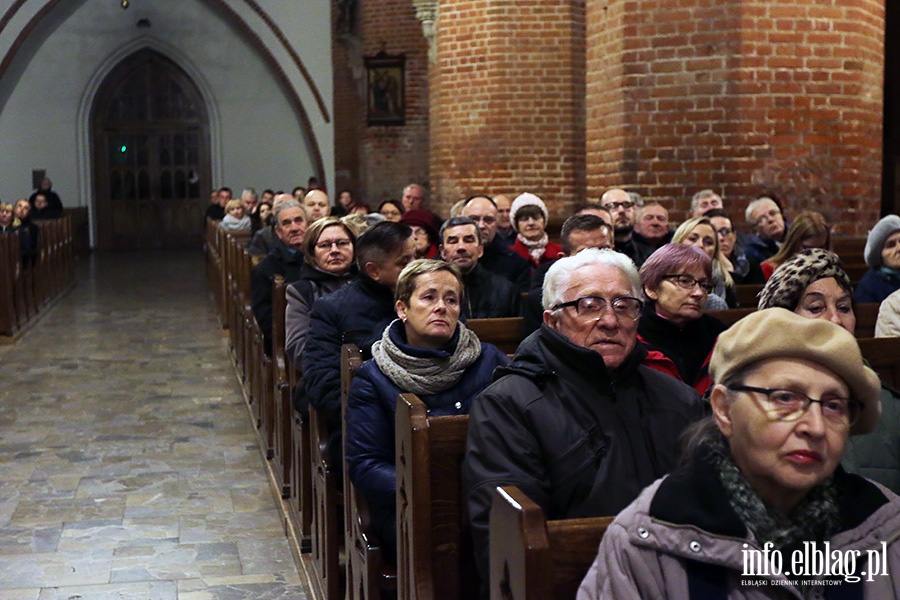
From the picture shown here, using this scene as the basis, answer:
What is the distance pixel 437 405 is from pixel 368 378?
23 cm

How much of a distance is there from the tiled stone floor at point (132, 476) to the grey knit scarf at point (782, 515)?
308 cm

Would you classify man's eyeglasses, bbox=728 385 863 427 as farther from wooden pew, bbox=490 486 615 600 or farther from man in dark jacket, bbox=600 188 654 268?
man in dark jacket, bbox=600 188 654 268

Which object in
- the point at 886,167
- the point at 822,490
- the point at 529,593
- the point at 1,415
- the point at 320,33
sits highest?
the point at 320,33

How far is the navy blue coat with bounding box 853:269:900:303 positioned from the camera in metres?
5.39

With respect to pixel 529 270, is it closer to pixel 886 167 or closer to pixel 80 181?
pixel 886 167

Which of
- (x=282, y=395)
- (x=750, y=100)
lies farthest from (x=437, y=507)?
(x=750, y=100)

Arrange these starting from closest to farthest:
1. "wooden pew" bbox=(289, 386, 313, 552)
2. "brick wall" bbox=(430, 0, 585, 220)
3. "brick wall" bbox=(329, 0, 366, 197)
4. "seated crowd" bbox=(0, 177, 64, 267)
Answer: "wooden pew" bbox=(289, 386, 313, 552)
"brick wall" bbox=(430, 0, 585, 220)
"seated crowd" bbox=(0, 177, 64, 267)
"brick wall" bbox=(329, 0, 366, 197)

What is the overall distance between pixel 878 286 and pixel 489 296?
5.91 feet

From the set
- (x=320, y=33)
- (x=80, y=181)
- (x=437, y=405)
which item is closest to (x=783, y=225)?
(x=437, y=405)

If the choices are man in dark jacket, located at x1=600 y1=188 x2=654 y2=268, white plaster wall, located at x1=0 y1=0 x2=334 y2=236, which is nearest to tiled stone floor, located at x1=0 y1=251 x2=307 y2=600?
man in dark jacket, located at x1=600 y1=188 x2=654 y2=268

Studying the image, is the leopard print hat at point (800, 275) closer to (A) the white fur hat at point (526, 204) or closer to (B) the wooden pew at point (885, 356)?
(B) the wooden pew at point (885, 356)

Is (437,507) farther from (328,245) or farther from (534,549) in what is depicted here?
(328,245)

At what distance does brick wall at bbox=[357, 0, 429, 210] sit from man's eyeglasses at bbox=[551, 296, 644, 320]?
48.6ft

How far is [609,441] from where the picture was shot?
2637mm
